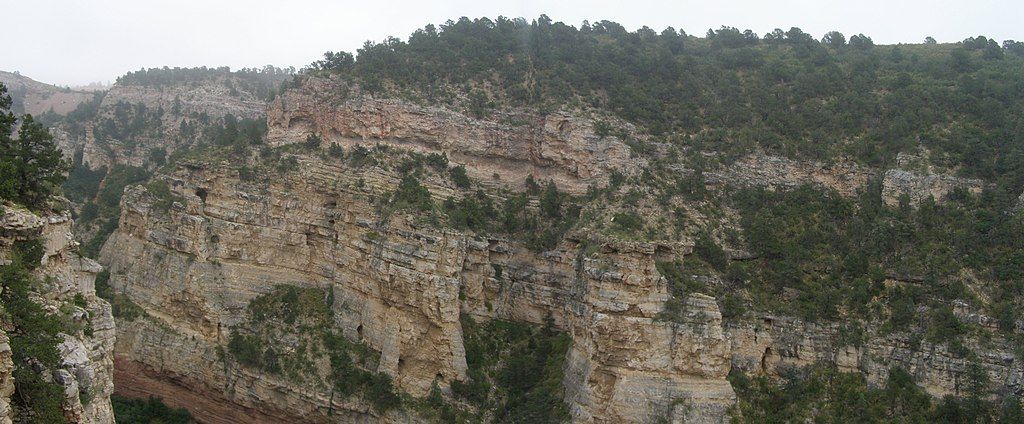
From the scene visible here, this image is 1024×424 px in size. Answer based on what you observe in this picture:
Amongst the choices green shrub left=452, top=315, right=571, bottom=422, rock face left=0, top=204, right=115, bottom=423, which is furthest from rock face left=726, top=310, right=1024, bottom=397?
rock face left=0, top=204, right=115, bottom=423

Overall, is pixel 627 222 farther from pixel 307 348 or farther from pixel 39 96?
pixel 39 96

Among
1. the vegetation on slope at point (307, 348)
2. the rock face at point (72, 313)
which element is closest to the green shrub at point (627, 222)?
the vegetation on slope at point (307, 348)

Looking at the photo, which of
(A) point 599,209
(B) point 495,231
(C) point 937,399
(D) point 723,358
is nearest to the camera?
(C) point 937,399

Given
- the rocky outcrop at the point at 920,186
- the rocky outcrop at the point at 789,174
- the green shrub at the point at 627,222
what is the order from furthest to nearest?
the rocky outcrop at the point at 789,174
the rocky outcrop at the point at 920,186
the green shrub at the point at 627,222

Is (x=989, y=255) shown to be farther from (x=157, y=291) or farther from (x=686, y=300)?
(x=157, y=291)

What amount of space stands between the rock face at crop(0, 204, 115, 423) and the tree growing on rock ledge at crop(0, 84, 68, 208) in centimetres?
111

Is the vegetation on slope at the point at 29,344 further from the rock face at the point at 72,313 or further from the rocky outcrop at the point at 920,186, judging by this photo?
the rocky outcrop at the point at 920,186

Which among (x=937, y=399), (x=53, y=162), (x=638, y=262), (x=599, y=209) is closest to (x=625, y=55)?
(x=599, y=209)

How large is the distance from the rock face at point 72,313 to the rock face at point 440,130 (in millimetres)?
25065

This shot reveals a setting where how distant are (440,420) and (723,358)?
541 inches

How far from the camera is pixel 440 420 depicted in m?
37.2

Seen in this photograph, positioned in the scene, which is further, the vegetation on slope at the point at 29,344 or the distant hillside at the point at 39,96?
the distant hillside at the point at 39,96

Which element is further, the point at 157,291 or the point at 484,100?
the point at 484,100

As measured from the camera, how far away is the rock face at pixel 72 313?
16.7m
